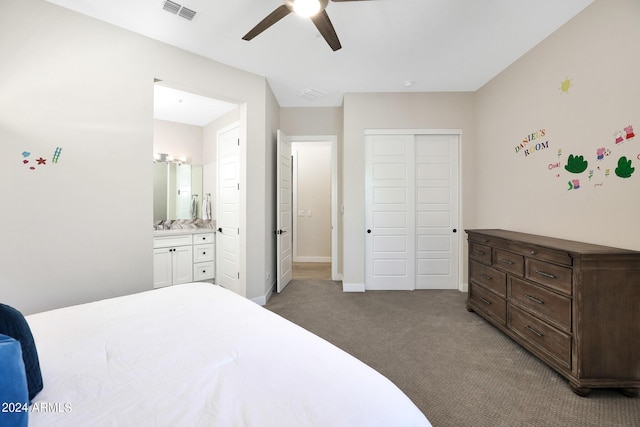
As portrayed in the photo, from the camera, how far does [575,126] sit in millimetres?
2238

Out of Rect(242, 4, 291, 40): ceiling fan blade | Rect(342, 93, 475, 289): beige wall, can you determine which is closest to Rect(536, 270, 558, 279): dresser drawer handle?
Rect(342, 93, 475, 289): beige wall

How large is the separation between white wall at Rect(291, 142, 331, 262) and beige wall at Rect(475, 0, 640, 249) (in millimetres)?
3403

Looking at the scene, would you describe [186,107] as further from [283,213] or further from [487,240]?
[487,240]

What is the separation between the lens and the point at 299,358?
0.95 metres

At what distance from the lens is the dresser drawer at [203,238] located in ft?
12.7

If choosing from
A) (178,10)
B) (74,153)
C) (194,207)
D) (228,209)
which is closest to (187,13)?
(178,10)

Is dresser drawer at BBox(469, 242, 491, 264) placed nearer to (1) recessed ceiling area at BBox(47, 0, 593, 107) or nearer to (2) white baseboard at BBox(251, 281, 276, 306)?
(1) recessed ceiling area at BBox(47, 0, 593, 107)

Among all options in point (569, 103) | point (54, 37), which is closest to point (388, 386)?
point (569, 103)

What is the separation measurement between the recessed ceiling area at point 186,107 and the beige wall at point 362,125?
1.70 metres

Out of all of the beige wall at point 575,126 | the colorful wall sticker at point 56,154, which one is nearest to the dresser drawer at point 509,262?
the beige wall at point 575,126

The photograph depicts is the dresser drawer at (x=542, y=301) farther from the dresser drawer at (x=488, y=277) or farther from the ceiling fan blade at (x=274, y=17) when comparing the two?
the ceiling fan blade at (x=274, y=17)

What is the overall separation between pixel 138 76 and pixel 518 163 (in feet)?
12.9

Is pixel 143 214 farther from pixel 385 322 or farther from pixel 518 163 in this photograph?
pixel 518 163

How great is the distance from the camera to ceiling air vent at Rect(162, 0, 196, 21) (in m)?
2.02
